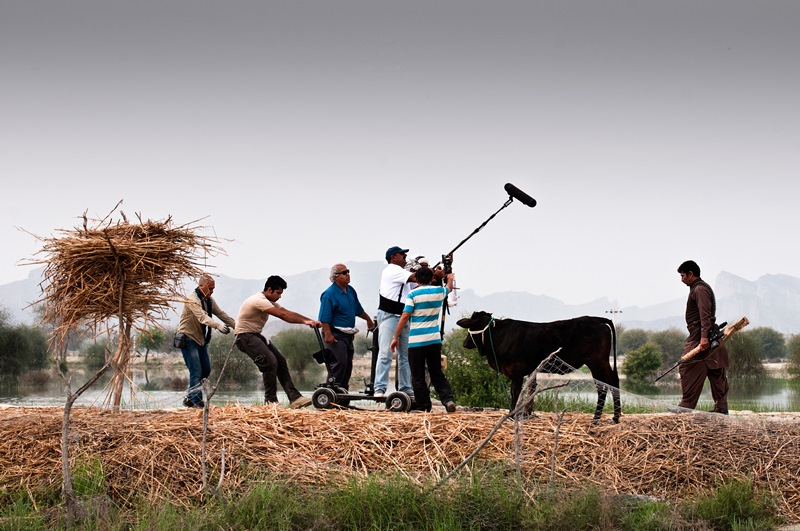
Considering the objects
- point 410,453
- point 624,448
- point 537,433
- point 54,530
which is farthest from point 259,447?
point 624,448

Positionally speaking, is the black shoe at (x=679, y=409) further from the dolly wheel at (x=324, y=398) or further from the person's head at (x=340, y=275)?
the person's head at (x=340, y=275)

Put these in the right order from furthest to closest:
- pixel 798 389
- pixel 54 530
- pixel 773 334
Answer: pixel 773 334, pixel 798 389, pixel 54 530

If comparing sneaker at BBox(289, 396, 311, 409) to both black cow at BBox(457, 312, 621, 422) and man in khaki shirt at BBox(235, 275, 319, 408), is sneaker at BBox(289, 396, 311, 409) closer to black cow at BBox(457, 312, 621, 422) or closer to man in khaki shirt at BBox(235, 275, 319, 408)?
man in khaki shirt at BBox(235, 275, 319, 408)

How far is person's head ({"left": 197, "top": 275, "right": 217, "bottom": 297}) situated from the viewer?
1055cm

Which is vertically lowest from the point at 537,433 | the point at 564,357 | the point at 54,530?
the point at 54,530

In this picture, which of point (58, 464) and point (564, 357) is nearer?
point (58, 464)

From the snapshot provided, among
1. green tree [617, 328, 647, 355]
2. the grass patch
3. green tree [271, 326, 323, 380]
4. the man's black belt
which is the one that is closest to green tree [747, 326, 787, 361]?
green tree [617, 328, 647, 355]

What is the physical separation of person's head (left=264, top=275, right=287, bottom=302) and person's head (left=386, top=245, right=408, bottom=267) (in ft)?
4.35

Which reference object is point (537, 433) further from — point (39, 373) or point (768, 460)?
point (39, 373)

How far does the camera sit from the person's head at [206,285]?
10.5 meters

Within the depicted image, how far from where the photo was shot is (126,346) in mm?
8578

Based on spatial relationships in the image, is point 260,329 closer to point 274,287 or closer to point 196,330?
point 274,287

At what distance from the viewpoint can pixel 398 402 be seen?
31.3ft

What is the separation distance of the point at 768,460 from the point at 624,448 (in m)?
1.27
